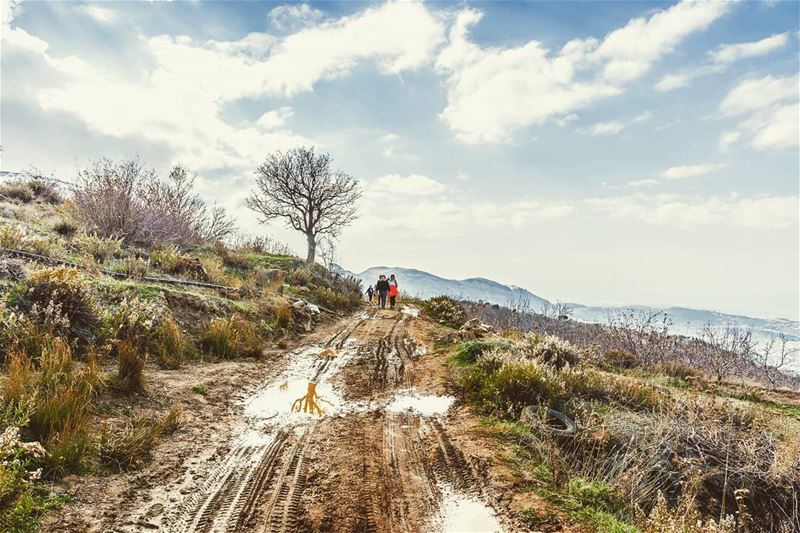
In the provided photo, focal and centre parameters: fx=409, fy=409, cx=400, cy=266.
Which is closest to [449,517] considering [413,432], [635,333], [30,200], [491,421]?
[413,432]

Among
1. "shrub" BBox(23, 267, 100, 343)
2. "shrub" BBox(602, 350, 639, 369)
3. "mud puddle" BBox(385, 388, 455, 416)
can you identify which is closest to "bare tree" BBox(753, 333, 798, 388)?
"shrub" BBox(602, 350, 639, 369)

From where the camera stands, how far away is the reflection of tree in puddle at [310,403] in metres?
6.12

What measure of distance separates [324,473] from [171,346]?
15.0 feet

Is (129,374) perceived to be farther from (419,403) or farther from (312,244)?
(312,244)

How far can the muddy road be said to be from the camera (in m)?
3.51

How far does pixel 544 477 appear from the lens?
440cm

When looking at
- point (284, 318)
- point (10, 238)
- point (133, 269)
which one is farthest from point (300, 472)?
point (10, 238)

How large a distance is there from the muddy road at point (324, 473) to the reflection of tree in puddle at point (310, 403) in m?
0.02

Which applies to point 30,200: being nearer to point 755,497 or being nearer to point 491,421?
point 491,421

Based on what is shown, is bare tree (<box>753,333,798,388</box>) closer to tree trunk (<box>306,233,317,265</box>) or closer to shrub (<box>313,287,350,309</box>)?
shrub (<box>313,287,350,309</box>)

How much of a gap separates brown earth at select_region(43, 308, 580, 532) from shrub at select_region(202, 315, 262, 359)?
1.00 meters

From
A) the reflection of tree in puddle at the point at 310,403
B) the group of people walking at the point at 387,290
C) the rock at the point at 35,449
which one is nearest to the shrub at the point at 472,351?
the reflection of tree in puddle at the point at 310,403

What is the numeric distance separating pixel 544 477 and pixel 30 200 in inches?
876

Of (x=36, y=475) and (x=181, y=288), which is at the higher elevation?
(x=181, y=288)
